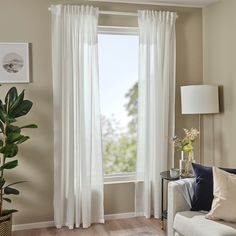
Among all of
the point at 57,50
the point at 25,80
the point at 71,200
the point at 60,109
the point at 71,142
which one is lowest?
the point at 71,200

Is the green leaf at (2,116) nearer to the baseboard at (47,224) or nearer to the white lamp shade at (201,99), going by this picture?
the baseboard at (47,224)

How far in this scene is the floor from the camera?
368 centimetres

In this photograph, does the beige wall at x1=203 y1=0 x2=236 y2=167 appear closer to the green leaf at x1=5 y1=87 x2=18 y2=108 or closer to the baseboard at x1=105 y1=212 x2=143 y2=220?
the baseboard at x1=105 y1=212 x2=143 y2=220

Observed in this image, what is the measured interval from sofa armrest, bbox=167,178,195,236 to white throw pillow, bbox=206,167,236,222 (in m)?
0.29

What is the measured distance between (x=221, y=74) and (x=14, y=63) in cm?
241

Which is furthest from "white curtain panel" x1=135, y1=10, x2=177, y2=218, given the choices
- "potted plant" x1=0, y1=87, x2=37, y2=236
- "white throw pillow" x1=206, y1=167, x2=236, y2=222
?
"potted plant" x1=0, y1=87, x2=37, y2=236

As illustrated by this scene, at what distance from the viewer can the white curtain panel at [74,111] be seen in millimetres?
3801

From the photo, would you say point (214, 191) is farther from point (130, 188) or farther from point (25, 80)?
point (25, 80)

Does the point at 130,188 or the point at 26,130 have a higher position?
the point at 26,130

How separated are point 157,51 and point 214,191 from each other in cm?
191

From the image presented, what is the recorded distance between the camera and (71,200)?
3.83 metres

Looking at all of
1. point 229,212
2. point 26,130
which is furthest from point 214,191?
point 26,130

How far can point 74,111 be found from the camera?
12.6ft

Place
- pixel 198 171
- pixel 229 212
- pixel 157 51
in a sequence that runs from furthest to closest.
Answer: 1. pixel 157 51
2. pixel 198 171
3. pixel 229 212
